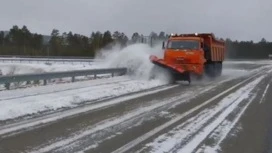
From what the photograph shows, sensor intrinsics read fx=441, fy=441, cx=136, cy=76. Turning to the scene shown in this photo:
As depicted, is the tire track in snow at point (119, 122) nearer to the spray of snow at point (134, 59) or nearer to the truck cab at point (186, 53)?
the truck cab at point (186, 53)

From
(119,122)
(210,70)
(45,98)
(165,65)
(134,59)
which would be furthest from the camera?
(210,70)

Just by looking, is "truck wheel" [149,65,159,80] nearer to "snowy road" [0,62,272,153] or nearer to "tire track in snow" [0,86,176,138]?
"snowy road" [0,62,272,153]

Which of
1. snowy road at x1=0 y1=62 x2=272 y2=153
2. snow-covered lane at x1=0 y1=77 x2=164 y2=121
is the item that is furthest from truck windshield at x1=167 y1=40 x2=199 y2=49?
snowy road at x1=0 y1=62 x2=272 y2=153

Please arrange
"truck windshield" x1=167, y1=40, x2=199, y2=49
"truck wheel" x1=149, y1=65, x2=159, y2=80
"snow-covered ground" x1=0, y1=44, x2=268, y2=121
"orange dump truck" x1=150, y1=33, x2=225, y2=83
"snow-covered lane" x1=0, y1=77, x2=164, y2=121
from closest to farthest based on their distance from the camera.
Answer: "snow-covered lane" x1=0, y1=77, x2=164, y2=121 → "snow-covered ground" x1=0, y1=44, x2=268, y2=121 → "orange dump truck" x1=150, y1=33, x2=225, y2=83 → "truck wheel" x1=149, y1=65, x2=159, y2=80 → "truck windshield" x1=167, y1=40, x2=199, y2=49

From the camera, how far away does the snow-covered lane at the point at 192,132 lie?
738 cm

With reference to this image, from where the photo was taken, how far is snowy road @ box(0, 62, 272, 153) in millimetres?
7465

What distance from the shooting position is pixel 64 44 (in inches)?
4134

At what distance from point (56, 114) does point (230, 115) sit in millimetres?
4465

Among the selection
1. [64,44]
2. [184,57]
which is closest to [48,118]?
[184,57]

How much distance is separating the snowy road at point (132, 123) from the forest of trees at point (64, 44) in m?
66.6

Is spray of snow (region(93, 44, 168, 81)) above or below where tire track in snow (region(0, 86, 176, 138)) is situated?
above

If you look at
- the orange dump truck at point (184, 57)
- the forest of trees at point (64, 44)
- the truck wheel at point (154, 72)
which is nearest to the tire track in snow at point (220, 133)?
the orange dump truck at point (184, 57)

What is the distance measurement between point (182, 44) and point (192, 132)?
1658 cm

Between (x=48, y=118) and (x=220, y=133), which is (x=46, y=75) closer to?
(x=48, y=118)
